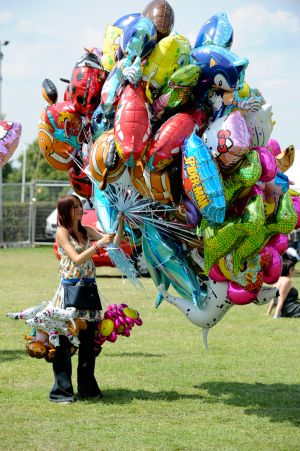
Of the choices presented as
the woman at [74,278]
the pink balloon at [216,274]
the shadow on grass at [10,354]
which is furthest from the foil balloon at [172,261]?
the shadow on grass at [10,354]

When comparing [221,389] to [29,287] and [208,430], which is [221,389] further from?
[29,287]

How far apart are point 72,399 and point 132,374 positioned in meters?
1.20

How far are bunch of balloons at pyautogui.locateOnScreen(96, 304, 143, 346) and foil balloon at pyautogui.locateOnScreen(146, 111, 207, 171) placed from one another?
1713mm

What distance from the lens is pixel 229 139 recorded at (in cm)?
522

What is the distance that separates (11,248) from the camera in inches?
941

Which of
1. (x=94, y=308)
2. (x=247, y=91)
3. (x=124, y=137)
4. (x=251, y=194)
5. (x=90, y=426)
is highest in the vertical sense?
(x=247, y=91)

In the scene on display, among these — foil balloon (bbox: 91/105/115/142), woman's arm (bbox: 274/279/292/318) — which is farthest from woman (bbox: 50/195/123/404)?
woman's arm (bbox: 274/279/292/318)

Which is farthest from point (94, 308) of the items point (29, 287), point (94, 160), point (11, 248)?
point (11, 248)

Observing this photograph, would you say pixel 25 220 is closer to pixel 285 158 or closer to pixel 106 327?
pixel 106 327

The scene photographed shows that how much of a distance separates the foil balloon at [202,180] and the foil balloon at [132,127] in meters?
0.28

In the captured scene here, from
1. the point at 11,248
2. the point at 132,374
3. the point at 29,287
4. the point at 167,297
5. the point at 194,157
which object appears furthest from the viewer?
the point at 11,248

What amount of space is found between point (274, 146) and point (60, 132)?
5.07 ft

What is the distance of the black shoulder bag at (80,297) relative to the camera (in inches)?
249

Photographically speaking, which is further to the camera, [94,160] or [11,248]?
[11,248]
